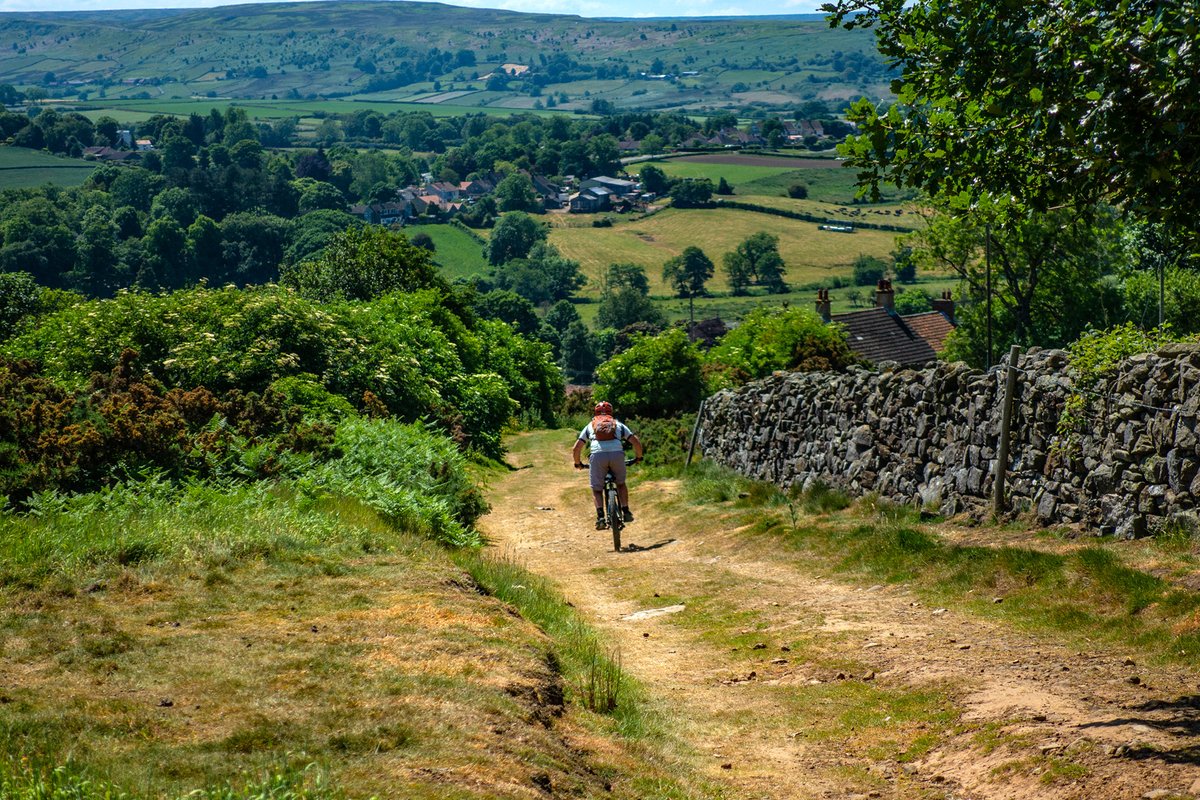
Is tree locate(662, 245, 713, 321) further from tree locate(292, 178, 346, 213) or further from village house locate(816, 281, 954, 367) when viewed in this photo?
village house locate(816, 281, 954, 367)

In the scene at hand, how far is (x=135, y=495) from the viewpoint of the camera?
11156 millimetres

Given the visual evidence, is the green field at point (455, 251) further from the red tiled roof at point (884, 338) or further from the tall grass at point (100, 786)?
the tall grass at point (100, 786)

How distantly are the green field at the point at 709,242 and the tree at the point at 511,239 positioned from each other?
14.5 feet

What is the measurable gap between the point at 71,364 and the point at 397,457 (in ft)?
24.5

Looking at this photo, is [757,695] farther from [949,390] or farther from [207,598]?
[949,390]

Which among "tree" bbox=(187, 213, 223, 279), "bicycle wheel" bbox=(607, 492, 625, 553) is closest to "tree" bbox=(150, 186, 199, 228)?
"tree" bbox=(187, 213, 223, 279)

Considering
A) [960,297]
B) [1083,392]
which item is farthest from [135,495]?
[960,297]

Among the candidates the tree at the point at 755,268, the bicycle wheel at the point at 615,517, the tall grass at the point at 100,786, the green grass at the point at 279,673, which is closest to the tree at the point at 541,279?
the tree at the point at 755,268

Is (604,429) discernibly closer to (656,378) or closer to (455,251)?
(656,378)

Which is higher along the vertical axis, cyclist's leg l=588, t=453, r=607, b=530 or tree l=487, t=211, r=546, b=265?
cyclist's leg l=588, t=453, r=607, b=530

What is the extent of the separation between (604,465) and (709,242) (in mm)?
154688

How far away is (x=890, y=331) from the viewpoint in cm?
5644

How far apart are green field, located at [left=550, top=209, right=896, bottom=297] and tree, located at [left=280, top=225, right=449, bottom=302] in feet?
329

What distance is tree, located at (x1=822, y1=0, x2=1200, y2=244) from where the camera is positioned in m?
7.90
